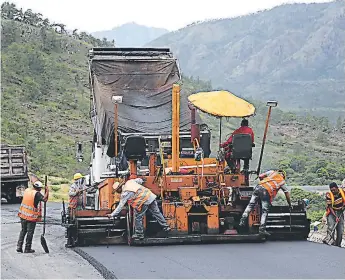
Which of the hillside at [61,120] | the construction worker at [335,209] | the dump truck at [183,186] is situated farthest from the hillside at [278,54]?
the construction worker at [335,209]

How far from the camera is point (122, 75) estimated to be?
48.2 feet

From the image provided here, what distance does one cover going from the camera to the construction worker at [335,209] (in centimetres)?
1170

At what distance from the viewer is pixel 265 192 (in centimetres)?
1104

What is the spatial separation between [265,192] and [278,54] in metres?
147

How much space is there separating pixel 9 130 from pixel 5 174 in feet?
54.9

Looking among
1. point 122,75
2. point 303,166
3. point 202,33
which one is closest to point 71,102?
point 303,166

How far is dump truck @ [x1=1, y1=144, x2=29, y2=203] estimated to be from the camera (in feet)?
79.7

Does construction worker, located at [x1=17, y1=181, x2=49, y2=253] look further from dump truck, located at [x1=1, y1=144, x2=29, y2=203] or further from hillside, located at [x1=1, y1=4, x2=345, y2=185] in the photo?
hillside, located at [x1=1, y1=4, x2=345, y2=185]

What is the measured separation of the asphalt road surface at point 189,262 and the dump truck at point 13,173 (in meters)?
12.9

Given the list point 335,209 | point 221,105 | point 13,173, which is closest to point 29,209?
point 221,105

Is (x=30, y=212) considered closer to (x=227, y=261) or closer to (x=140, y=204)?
(x=140, y=204)

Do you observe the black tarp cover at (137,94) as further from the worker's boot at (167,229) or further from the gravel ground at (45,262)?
the worker's boot at (167,229)

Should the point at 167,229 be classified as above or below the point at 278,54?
below

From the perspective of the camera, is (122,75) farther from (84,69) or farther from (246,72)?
(246,72)
